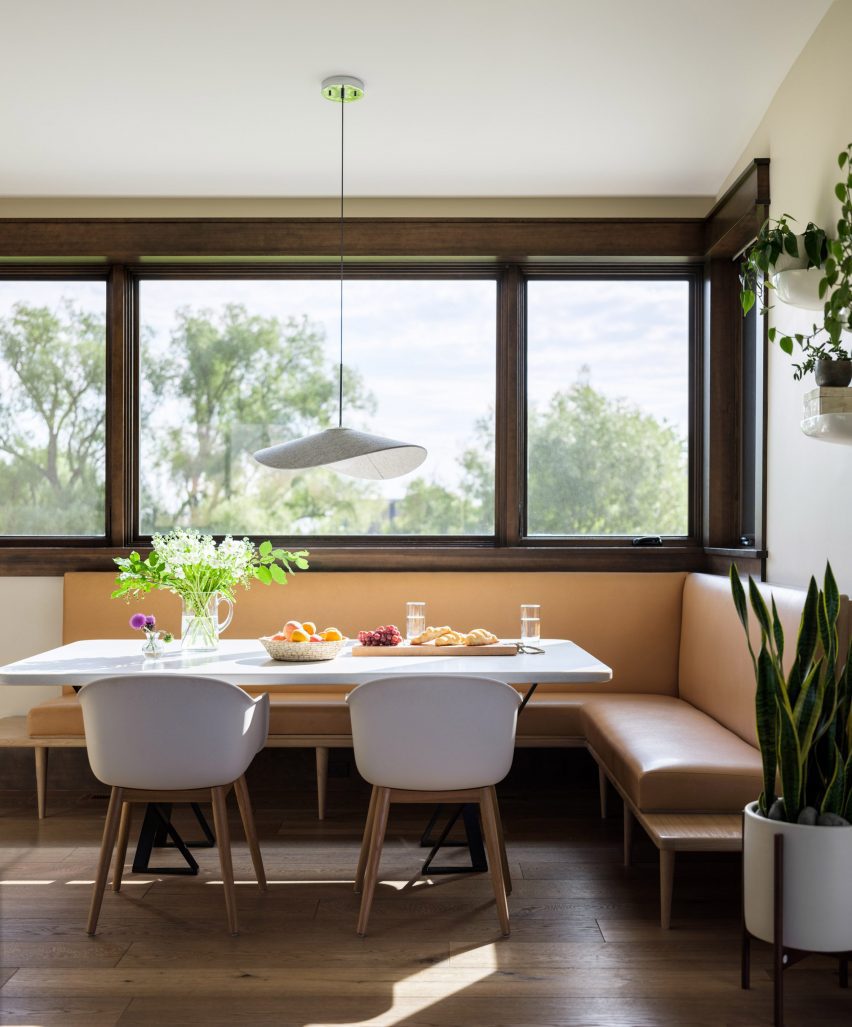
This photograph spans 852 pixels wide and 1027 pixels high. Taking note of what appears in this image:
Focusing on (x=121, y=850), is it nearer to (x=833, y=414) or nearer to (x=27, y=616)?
(x=27, y=616)

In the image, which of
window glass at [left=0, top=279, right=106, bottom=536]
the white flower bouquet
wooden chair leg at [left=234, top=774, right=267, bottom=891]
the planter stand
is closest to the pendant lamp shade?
the white flower bouquet

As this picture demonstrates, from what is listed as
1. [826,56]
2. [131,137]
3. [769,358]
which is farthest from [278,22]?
[769,358]

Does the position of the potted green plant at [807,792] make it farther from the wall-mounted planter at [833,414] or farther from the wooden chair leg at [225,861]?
the wooden chair leg at [225,861]

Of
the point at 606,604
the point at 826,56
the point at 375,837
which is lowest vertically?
the point at 375,837

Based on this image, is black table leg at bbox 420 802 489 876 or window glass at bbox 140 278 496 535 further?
window glass at bbox 140 278 496 535

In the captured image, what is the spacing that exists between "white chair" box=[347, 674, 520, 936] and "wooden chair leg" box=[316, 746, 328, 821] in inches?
44.6

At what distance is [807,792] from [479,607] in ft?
7.01

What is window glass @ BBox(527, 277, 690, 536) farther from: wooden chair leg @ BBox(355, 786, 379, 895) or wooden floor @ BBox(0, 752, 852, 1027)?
wooden chair leg @ BBox(355, 786, 379, 895)

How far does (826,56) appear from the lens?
3096 millimetres

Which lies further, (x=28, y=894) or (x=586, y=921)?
(x=28, y=894)

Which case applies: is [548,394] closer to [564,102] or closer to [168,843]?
[564,102]

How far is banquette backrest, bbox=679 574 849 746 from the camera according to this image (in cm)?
306

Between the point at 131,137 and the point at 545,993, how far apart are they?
11.2ft

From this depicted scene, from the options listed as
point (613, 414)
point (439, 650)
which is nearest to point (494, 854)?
point (439, 650)
